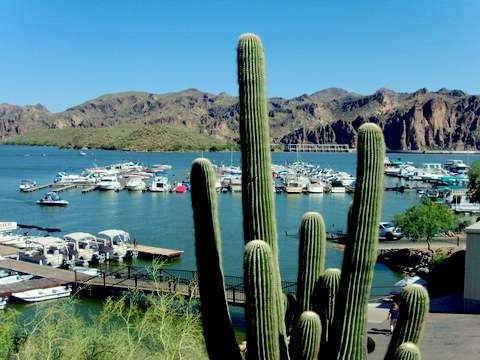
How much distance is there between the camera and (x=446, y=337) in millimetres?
14438

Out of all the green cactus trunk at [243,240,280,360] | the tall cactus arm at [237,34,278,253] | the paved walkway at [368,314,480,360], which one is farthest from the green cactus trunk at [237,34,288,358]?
the paved walkway at [368,314,480,360]

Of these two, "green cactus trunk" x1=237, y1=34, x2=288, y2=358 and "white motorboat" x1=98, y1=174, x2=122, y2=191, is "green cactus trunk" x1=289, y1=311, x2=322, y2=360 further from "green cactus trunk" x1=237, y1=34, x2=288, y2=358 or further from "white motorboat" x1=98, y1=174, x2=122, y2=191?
"white motorboat" x1=98, y1=174, x2=122, y2=191

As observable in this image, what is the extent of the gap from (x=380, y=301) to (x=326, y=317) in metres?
13.2

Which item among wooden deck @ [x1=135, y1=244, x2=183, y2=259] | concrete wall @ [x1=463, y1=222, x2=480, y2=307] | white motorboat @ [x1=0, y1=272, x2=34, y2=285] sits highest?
concrete wall @ [x1=463, y1=222, x2=480, y2=307]

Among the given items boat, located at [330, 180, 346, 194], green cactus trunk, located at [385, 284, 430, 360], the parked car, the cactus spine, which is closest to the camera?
the cactus spine

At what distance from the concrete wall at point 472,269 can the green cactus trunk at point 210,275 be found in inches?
458

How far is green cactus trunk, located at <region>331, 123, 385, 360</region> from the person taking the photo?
7316 mm

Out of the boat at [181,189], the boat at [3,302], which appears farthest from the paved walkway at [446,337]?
the boat at [181,189]

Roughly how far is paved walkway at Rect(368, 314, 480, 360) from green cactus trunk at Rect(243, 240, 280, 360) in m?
6.93

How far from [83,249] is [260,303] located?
29849 millimetres

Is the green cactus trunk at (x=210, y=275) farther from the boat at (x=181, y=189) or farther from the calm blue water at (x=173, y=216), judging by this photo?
the boat at (x=181, y=189)

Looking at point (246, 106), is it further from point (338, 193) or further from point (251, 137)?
point (338, 193)

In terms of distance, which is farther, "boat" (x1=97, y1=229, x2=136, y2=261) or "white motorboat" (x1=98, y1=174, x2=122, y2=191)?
"white motorboat" (x1=98, y1=174, x2=122, y2=191)

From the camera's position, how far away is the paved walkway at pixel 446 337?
13.2 m
